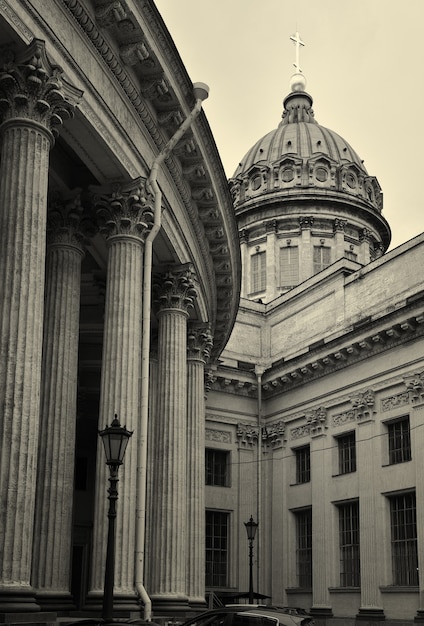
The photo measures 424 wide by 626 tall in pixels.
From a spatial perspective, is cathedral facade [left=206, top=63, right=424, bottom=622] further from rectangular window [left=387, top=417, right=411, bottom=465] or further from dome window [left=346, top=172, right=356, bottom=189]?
dome window [left=346, top=172, right=356, bottom=189]

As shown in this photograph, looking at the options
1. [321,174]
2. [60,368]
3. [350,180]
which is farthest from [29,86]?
[350,180]

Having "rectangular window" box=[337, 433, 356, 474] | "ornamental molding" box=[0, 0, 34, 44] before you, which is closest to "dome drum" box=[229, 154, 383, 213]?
"rectangular window" box=[337, 433, 356, 474]

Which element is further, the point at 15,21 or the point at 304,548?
the point at 304,548

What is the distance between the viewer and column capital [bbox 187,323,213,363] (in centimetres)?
2509

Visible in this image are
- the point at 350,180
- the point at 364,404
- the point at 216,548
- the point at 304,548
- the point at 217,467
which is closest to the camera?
the point at 364,404

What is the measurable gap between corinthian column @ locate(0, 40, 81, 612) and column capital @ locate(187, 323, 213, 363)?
11.5 m

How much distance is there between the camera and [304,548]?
38500 millimetres

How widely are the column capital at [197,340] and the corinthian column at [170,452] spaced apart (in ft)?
8.74

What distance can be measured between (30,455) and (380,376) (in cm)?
2390

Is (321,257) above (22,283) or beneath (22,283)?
above

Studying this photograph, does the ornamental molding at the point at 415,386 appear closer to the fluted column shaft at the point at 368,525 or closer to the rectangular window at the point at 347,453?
the fluted column shaft at the point at 368,525

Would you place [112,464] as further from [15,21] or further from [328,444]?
[328,444]

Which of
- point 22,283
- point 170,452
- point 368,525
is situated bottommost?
point 368,525

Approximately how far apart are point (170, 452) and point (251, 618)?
656 centimetres
